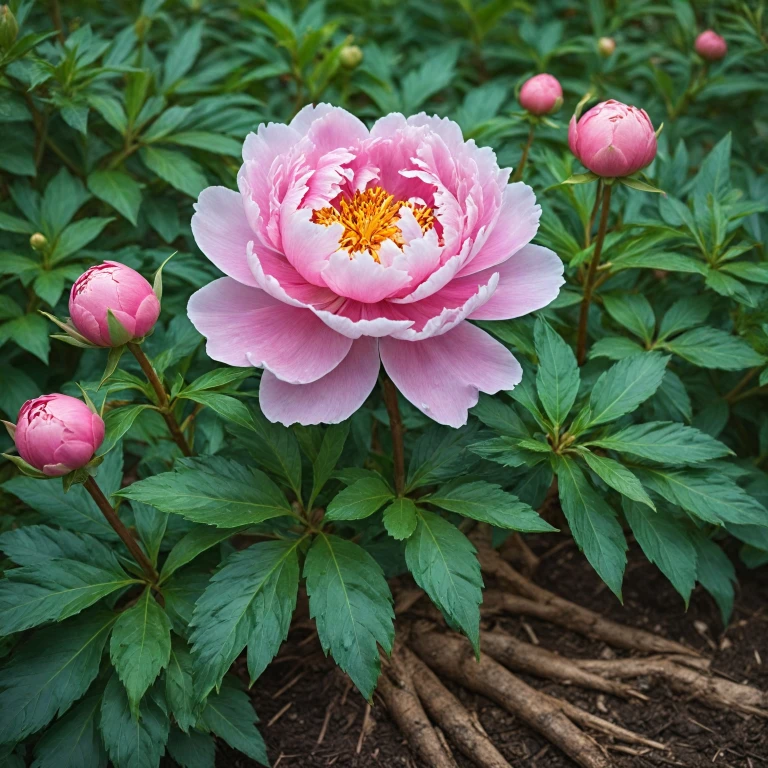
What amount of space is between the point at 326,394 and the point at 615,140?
638mm

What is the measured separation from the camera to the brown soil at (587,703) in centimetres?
159

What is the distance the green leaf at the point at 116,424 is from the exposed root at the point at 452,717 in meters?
0.83

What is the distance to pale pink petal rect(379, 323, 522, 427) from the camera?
1.28 meters

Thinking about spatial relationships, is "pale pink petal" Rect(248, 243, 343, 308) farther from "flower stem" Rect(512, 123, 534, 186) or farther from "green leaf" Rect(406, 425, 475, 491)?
"flower stem" Rect(512, 123, 534, 186)

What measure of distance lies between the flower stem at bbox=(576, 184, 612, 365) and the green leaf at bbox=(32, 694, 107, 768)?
1.15 meters

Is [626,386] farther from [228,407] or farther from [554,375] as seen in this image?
[228,407]

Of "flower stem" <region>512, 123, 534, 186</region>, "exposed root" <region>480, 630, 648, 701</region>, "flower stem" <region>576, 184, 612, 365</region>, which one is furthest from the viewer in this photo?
"flower stem" <region>512, 123, 534, 186</region>

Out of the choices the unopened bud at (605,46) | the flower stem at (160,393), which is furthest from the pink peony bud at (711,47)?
the flower stem at (160,393)

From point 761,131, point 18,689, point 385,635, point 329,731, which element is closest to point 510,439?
point 385,635

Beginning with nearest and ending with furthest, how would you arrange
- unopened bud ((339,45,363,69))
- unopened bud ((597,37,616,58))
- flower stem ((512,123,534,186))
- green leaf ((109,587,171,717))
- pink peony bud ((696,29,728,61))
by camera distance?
green leaf ((109,587,171,717)) < flower stem ((512,123,534,186)) < unopened bud ((339,45,363,69)) < pink peony bud ((696,29,728,61)) < unopened bud ((597,37,616,58))

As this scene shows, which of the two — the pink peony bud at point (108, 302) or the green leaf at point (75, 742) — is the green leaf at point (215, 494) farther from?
the green leaf at point (75, 742)

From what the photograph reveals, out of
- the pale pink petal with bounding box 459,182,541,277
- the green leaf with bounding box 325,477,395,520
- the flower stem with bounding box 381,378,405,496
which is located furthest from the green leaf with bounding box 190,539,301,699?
the pale pink petal with bounding box 459,182,541,277

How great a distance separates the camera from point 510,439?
1396 millimetres

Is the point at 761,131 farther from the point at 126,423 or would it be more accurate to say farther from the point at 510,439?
the point at 126,423
